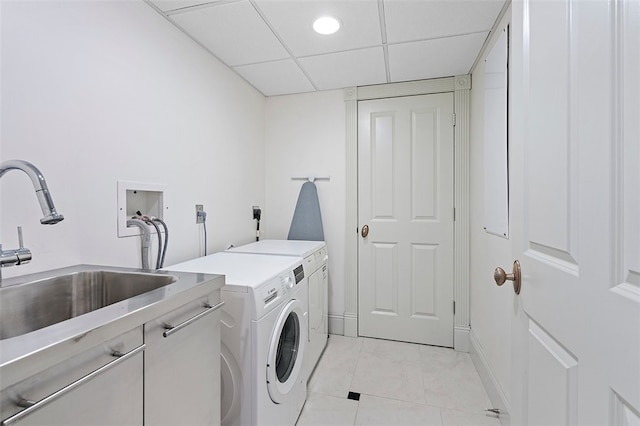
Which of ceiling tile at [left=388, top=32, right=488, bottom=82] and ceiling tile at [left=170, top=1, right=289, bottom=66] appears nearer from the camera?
ceiling tile at [left=170, top=1, right=289, bottom=66]

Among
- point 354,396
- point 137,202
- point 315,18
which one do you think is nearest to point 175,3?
point 315,18

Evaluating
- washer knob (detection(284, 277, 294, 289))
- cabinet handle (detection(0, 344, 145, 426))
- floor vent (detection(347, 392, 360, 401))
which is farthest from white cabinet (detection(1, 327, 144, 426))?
floor vent (detection(347, 392, 360, 401))

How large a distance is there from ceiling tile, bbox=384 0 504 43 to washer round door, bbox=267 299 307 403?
1.70 metres

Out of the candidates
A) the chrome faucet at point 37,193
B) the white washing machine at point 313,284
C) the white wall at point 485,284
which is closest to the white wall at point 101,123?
the chrome faucet at point 37,193

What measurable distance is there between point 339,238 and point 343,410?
1.40 metres

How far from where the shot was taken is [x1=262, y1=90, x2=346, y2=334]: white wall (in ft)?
9.07

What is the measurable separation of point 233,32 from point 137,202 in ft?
3.87

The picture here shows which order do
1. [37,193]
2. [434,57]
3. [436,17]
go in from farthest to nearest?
1. [434,57]
2. [436,17]
3. [37,193]

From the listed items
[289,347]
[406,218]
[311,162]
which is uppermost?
[311,162]

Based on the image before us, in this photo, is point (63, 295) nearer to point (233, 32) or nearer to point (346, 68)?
point (233, 32)

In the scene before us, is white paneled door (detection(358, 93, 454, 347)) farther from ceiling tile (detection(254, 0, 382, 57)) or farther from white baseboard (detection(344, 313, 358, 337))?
ceiling tile (detection(254, 0, 382, 57))

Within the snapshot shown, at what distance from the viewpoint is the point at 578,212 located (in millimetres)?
595

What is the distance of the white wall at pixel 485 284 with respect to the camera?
1.63 metres

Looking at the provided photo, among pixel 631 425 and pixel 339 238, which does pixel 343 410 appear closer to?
pixel 339 238
